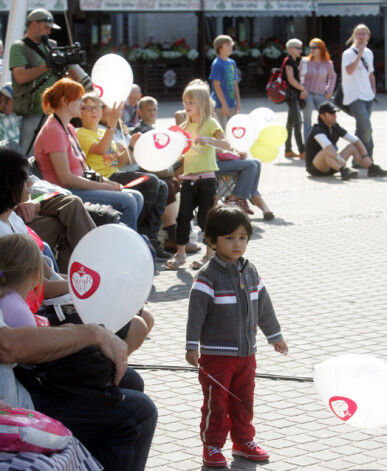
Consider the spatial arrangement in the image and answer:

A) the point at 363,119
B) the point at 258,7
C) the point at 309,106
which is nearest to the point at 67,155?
the point at 363,119

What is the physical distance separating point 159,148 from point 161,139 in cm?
8

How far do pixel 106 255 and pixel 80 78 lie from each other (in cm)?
478

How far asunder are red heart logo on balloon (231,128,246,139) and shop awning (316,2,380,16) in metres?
21.5

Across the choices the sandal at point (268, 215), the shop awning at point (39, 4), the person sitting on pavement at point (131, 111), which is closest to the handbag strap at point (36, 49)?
the person sitting on pavement at point (131, 111)

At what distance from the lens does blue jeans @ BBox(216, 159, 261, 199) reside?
9656 millimetres

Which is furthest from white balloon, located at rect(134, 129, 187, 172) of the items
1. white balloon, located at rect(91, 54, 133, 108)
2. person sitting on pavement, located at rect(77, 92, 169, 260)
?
white balloon, located at rect(91, 54, 133, 108)

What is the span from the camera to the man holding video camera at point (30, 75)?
Result: 858 cm

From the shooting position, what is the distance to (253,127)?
9.70 m

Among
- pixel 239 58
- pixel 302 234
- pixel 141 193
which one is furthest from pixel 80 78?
pixel 239 58

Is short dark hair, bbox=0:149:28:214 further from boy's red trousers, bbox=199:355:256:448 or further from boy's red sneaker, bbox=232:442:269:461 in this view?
boy's red sneaker, bbox=232:442:269:461

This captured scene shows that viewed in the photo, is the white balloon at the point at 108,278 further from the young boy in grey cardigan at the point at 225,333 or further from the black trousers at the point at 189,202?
the black trousers at the point at 189,202

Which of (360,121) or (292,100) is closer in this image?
(360,121)

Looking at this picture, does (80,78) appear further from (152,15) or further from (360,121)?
(152,15)

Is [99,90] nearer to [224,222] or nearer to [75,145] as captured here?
[75,145]
